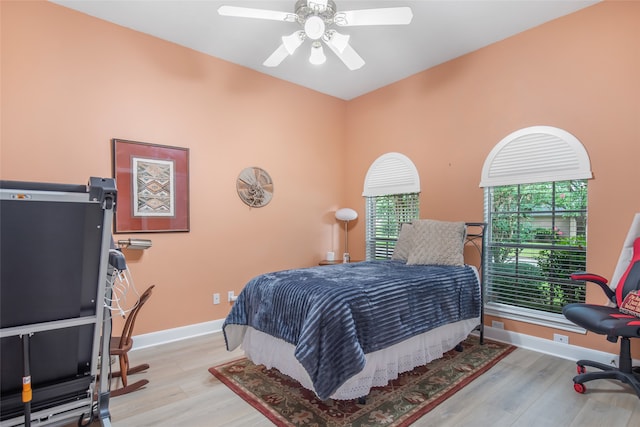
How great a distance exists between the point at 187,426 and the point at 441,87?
13.5 feet

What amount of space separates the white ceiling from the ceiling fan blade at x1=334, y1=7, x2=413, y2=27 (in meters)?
0.49

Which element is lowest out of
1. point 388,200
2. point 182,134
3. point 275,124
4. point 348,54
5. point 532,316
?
point 532,316

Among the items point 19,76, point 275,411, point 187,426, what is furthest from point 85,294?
point 19,76

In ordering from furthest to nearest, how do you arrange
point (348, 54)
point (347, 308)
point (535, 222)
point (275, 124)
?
point (275, 124)
point (535, 222)
point (348, 54)
point (347, 308)

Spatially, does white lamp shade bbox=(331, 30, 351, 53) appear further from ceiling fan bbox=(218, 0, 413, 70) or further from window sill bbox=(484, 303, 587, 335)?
window sill bbox=(484, 303, 587, 335)

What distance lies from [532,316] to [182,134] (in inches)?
159

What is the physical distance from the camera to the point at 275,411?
82.4 inches

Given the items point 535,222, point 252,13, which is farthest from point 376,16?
point 535,222

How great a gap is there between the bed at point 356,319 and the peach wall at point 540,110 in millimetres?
930

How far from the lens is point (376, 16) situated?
90.8 inches

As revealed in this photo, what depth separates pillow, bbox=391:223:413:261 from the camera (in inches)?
142

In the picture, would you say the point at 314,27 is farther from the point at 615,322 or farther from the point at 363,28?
the point at 615,322

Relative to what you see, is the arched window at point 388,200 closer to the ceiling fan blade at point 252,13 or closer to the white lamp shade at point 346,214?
the white lamp shade at point 346,214

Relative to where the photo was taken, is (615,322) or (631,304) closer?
(615,322)
